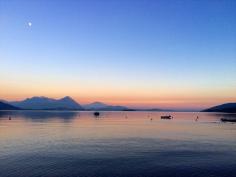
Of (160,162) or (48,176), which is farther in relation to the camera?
(160,162)

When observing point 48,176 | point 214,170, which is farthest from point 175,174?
point 48,176

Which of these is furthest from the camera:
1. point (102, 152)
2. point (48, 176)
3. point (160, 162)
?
point (102, 152)

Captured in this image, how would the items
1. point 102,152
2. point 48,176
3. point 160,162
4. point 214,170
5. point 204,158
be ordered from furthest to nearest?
point 102,152 → point 204,158 → point 160,162 → point 214,170 → point 48,176

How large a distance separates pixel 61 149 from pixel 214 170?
3419 cm

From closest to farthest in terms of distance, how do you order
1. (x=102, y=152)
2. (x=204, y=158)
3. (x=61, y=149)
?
1. (x=204, y=158)
2. (x=102, y=152)
3. (x=61, y=149)

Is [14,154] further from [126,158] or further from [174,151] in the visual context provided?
[174,151]

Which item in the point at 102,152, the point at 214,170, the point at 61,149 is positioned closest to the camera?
the point at 214,170

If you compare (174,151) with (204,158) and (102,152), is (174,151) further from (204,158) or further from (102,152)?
(102,152)

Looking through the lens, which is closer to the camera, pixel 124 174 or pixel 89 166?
pixel 124 174

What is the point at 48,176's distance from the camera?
40.8 metres

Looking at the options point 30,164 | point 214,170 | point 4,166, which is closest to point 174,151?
point 214,170

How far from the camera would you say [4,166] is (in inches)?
1809

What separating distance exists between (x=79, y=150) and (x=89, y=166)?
1707 cm

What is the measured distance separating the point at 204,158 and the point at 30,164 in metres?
32.2
